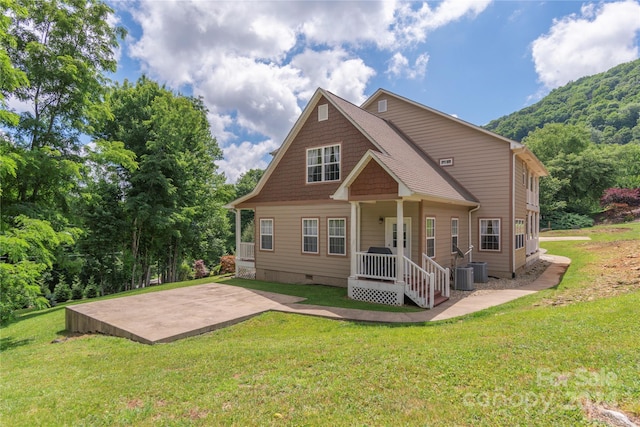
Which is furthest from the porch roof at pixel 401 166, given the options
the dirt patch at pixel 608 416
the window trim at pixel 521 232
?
the dirt patch at pixel 608 416

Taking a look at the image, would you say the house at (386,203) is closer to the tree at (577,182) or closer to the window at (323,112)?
the window at (323,112)

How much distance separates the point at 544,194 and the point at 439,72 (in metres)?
26.0

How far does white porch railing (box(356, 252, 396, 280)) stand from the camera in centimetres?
1031

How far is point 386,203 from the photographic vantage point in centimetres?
1197

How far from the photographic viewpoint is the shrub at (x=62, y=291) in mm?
22656

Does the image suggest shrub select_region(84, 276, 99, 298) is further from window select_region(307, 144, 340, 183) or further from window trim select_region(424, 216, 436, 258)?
window trim select_region(424, 216, 436, 258)

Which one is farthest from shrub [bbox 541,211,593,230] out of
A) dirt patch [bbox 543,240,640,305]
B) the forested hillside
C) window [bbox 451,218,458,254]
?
the forested hillside

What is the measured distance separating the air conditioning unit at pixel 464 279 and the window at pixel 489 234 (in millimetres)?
3220

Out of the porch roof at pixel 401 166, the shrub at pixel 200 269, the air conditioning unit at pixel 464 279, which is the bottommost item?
the shrub at pixel 200 269

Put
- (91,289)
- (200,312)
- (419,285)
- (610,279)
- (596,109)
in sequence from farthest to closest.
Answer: (596,109) < (91,289) < (419,285) < (610,279) < (200,312)

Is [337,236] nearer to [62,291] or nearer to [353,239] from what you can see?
[353,239]

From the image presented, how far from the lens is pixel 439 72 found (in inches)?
658

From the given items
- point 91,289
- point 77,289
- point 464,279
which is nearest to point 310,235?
point 464,279

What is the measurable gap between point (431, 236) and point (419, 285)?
247cm
